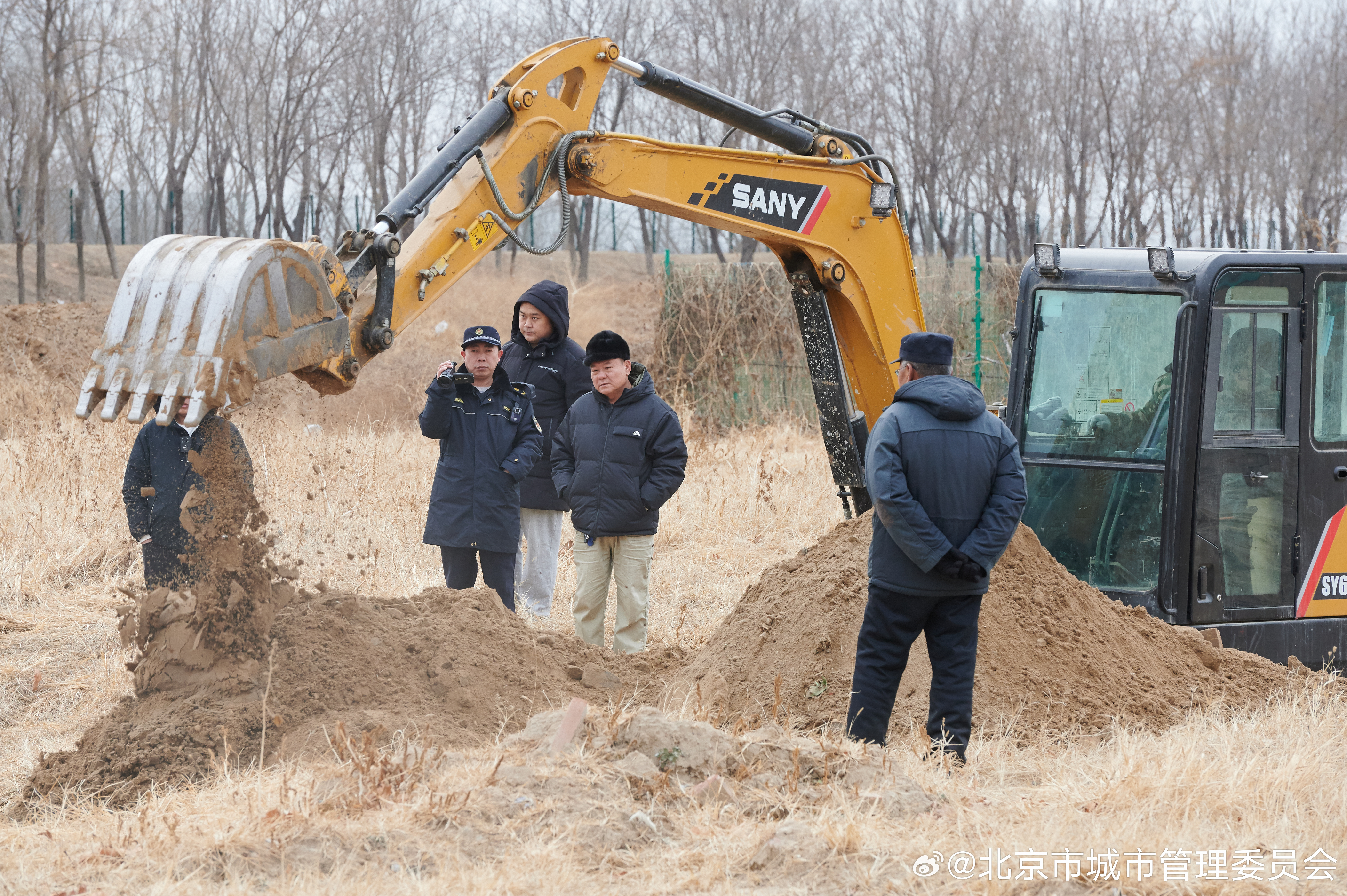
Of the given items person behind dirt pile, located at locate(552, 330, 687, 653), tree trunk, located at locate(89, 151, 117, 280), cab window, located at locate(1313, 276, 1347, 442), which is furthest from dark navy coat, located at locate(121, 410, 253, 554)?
tree trunk, located at locate(89, 151, 117, 280)

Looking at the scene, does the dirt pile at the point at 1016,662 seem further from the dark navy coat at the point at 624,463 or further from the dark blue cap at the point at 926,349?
the dark blue cap at the point at 926,349

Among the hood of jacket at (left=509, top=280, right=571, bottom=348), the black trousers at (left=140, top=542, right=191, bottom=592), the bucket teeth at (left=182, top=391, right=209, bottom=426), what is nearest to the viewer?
the bucket teeth at (left=182, top=391, right=209, bottom=426)

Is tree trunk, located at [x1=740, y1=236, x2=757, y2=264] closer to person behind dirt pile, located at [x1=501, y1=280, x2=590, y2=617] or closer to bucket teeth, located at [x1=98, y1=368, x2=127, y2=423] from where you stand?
person behind dirt pile, located at [x1=501, y1=280, x2=590, y2=617]

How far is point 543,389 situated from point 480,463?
0.76 m

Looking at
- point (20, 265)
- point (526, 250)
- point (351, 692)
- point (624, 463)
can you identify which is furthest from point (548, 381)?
point (20, 265)

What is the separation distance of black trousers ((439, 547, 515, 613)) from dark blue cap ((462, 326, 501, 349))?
3.54 feet

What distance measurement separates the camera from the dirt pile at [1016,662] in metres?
5.31

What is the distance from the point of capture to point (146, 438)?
590cm

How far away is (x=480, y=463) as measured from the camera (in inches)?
248

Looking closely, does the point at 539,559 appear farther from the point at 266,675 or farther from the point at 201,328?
the point at 201,328

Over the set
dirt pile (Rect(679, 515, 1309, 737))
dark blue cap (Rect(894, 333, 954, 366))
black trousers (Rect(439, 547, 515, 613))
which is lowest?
dirt pile (Rect(679, 515, 1309, 737))

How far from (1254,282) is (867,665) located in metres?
2.93

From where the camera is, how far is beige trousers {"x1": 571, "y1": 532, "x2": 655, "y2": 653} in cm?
631

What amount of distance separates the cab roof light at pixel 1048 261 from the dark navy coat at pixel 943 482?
2017 millimetres
